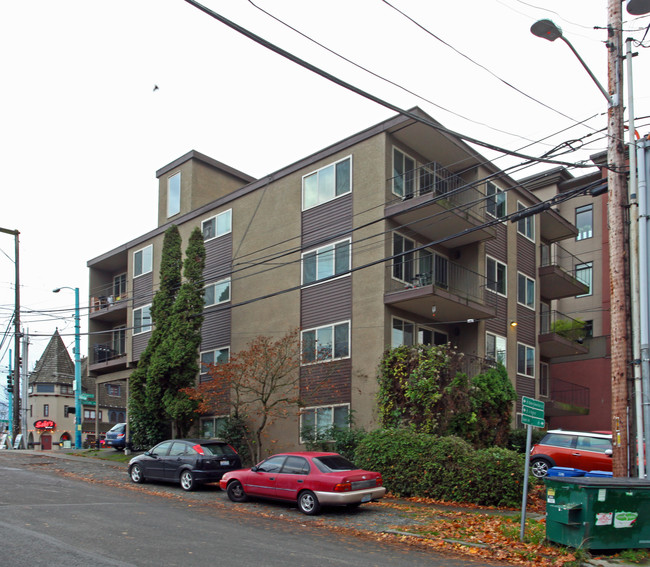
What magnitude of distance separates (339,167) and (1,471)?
1512 cm

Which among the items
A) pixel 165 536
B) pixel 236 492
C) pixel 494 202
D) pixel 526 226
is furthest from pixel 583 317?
pixel 165 536

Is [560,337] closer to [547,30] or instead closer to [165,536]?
[547,30]

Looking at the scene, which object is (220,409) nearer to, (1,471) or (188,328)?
(188,328)

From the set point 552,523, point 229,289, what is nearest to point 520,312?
point 229,289

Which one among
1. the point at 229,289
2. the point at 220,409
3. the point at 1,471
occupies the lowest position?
the point at 1,471

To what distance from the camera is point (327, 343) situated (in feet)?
77.7

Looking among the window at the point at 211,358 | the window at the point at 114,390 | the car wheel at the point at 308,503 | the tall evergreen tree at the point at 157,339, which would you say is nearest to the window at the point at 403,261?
the window at the point at 211,358

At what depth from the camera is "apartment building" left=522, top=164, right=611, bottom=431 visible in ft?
109

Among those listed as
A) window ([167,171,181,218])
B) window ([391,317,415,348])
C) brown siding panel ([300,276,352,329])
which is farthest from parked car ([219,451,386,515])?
window ([167,171,181,218])

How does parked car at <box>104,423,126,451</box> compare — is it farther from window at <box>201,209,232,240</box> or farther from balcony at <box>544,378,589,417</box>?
balcony at <box>544,378,589,417</box>

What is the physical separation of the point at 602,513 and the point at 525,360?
18708mm

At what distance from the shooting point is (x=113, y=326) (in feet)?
123

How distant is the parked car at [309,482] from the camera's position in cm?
1528

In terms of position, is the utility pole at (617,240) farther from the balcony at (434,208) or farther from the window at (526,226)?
the window at (526,226)
